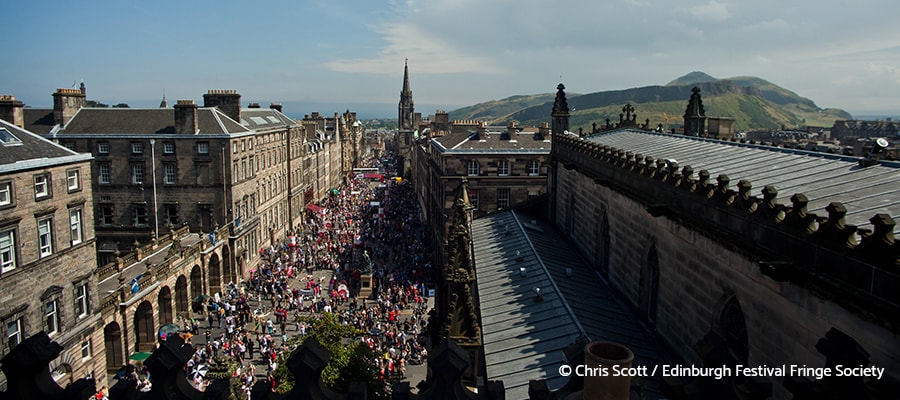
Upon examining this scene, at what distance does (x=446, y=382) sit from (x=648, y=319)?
47.6 feet

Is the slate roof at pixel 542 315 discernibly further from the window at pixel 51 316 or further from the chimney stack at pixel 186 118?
the chimney stack at pixel 186 118

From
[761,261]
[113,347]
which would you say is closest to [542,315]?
[761,261]

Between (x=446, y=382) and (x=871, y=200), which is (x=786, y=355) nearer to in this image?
(x=871, y=200)

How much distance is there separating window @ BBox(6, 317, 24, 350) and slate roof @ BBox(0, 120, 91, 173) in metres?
5.91

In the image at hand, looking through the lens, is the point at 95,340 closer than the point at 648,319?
No

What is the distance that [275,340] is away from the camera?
112 ft

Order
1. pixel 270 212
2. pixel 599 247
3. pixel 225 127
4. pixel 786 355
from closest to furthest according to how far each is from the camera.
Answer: pixel 786 355, pixel 599 247, pixel 225 127, pixel 270 212

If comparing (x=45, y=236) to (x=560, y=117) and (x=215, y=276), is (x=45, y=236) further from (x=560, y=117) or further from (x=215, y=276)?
(x=560, y=117)

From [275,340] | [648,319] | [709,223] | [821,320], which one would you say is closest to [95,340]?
[275,340]

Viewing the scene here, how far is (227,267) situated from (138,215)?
758 cm

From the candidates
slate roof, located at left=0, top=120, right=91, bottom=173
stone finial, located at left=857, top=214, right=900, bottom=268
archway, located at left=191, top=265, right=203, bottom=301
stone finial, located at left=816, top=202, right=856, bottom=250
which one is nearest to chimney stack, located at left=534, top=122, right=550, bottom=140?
archway, located at left=191, top=265, right=203, bottom=301

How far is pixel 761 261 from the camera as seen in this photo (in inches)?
396

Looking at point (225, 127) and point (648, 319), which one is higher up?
point (225, 127)

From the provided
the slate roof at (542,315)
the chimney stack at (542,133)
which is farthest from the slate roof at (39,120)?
the chimney stack at (542,133)
